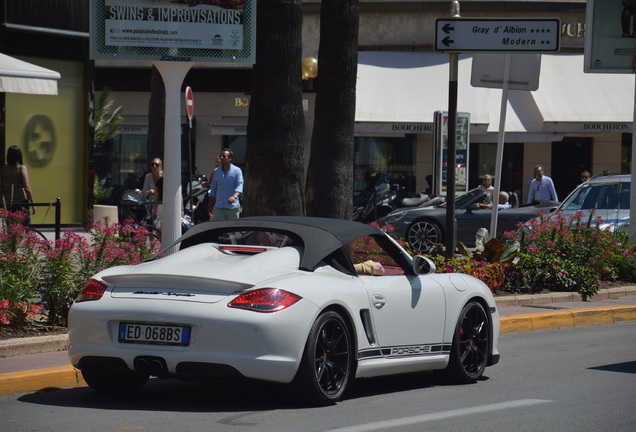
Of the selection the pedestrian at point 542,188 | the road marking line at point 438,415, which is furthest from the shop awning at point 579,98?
the road marking line at point 438,415

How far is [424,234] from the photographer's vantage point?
23.6m

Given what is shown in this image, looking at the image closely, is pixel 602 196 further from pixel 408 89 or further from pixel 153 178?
pixel 408 89

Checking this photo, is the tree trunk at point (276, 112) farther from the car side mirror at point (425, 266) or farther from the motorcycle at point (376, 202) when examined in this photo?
the motorcycle at point (376, 202)

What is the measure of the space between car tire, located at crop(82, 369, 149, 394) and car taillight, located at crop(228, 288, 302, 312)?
46.2 inches

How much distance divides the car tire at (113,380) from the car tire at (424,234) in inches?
623

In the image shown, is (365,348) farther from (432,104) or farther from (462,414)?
(432,104)

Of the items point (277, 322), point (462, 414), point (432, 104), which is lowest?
point (462, 414)

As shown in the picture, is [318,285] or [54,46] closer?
[318,285]

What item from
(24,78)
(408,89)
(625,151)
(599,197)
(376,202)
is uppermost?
(408,89)

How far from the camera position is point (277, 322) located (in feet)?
23.1

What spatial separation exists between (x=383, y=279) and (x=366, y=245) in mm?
1232

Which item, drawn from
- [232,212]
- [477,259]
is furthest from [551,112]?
[477,259]

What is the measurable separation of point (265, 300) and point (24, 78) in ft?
27.8

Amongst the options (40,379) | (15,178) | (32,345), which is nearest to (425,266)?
(40,379)
